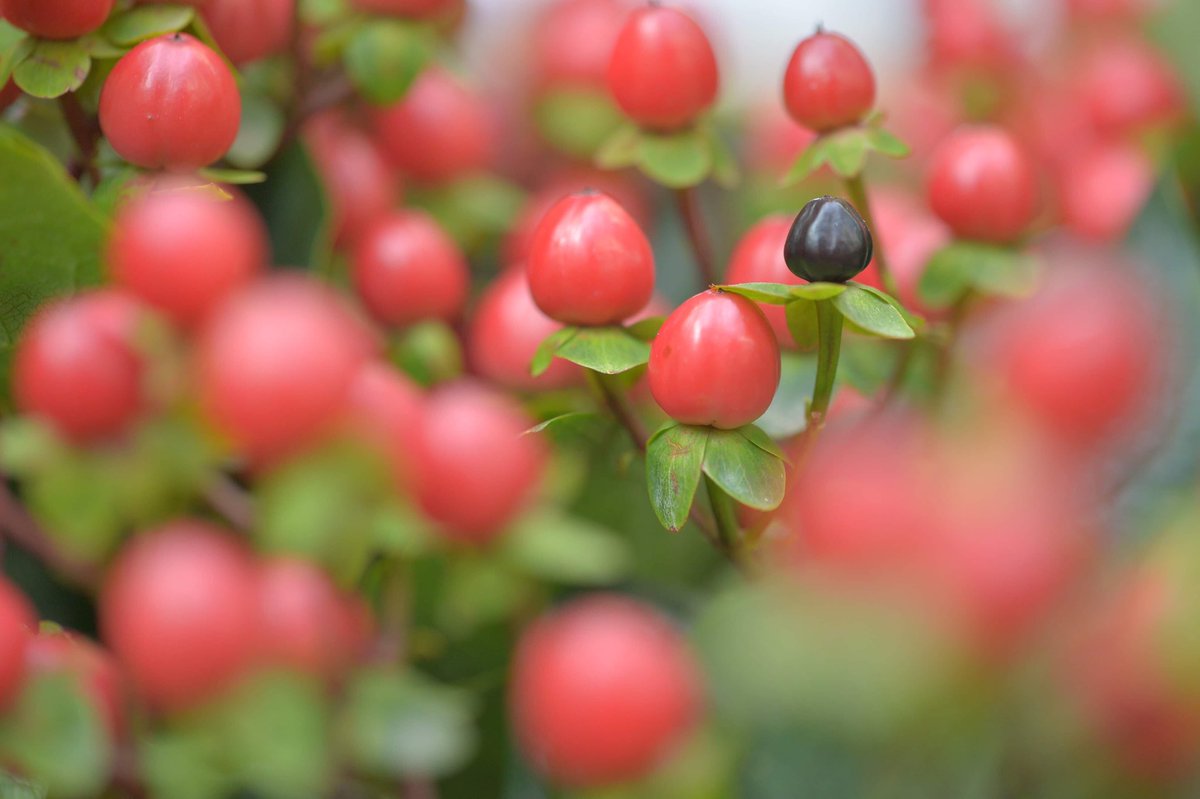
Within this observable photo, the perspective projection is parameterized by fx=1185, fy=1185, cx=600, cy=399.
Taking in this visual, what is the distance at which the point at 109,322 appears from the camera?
0.22 metres

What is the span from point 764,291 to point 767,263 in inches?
2.3

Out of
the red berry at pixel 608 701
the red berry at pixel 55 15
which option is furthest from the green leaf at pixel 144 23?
the red berry at pixel 608 701

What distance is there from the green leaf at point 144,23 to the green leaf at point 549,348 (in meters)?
0.14

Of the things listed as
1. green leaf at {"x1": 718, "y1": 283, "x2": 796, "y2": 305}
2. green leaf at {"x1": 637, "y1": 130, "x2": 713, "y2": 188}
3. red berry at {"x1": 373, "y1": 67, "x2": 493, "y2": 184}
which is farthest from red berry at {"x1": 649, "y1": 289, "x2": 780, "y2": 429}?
red berry at {"x1": 373, "y1": 67, "x2": 493, "y2": 184}

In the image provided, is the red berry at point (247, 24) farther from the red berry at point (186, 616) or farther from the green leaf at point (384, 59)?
the red berry at point (186, 616)

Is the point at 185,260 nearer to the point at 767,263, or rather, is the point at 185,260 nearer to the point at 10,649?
the point at 10,649

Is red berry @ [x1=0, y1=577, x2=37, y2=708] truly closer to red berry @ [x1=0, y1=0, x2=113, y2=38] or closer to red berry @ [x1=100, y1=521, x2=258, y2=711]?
red berry @ [x1=100, y1=521, x2=258, y2=711]

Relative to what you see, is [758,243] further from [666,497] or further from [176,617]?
[176,617]

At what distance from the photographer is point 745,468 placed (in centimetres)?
30

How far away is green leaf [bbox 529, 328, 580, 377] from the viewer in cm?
33


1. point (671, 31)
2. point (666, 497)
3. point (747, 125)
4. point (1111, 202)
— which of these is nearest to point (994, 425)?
point (666, 497)

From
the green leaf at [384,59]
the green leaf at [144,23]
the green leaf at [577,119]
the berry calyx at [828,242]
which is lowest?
the green leaf at [577,119]

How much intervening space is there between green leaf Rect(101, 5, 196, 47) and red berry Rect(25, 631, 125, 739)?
17 centimetres

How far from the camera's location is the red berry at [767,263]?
34 centimetres
